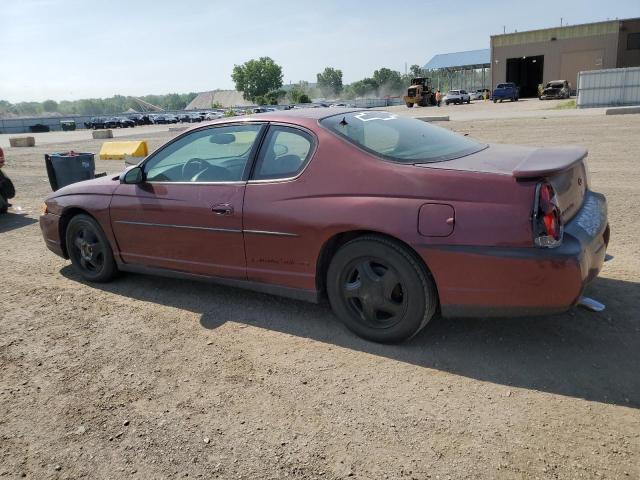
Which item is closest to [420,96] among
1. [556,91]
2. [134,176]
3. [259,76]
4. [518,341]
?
[556,91]

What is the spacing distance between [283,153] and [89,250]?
236 centimetres

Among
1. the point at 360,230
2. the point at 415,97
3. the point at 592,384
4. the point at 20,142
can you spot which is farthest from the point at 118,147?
the point at 415,97

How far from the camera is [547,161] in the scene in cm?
319

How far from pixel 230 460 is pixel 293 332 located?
4.50ft

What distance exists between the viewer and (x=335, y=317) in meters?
4.02

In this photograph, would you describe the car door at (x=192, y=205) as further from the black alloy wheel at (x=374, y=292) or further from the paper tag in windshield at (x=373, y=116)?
the black alloy wheel at (x=374, y=292)

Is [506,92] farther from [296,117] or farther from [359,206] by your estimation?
[359,206]

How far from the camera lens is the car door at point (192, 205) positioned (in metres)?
3.94

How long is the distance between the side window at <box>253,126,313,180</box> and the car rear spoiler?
144 cm

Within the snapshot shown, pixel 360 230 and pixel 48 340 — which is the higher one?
pixel 360 230

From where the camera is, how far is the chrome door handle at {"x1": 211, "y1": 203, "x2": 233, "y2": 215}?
387cm

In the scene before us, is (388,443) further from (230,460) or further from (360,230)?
(360,230)

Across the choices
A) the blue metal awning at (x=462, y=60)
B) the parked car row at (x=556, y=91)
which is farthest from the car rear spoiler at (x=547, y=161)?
the blue metal awning at (x=462, y=60)

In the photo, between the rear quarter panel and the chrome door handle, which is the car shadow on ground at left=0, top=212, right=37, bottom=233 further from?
the rear quarter panel
